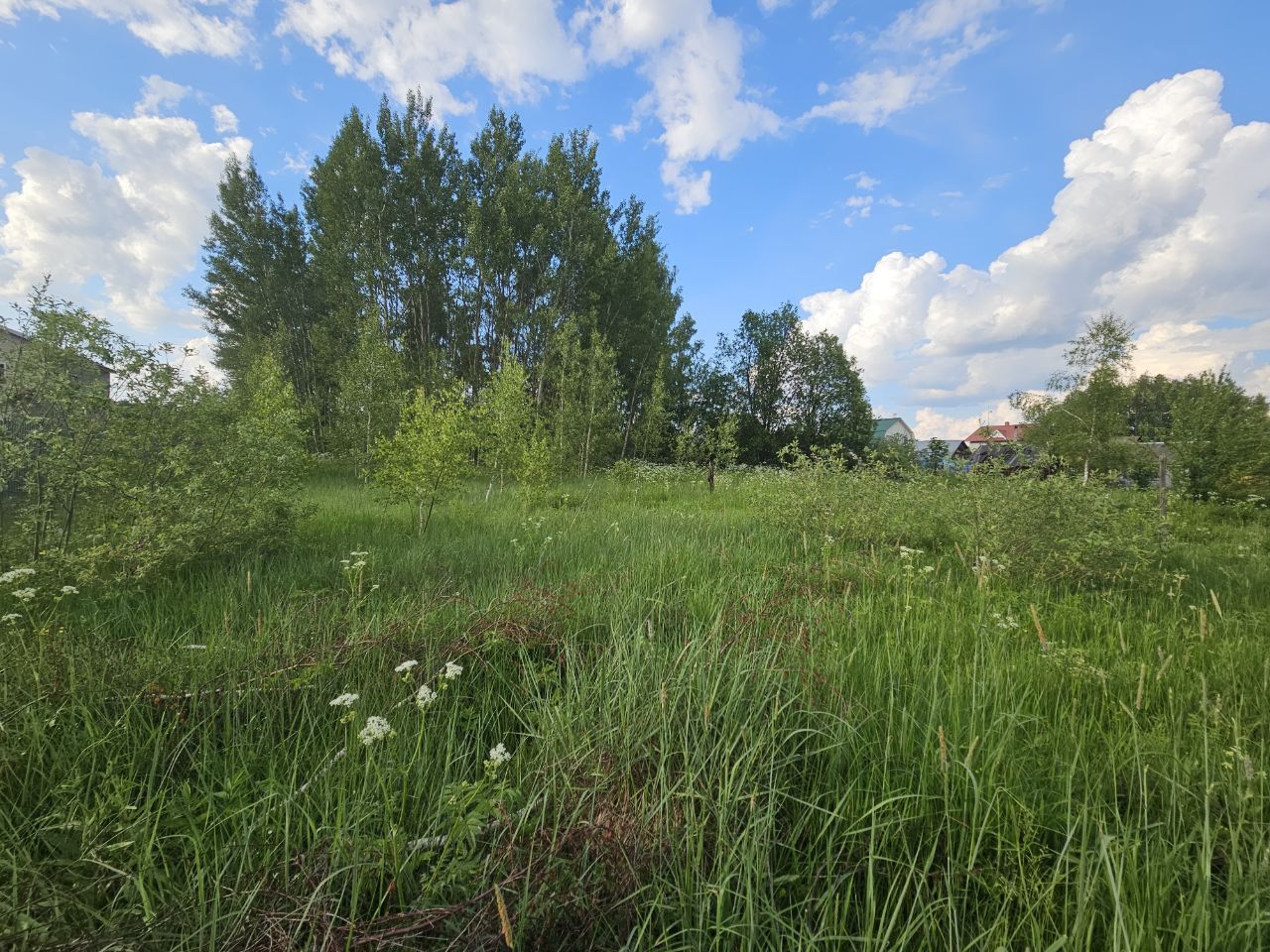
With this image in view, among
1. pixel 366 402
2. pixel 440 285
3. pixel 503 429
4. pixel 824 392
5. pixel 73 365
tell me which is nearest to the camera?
pixel 73 365

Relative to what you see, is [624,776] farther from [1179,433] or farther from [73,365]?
[1179,433]

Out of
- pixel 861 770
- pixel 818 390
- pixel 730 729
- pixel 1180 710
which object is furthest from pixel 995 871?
pixel 818 390

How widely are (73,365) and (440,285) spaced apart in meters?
23.5

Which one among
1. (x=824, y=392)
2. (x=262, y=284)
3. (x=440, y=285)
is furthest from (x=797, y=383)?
(x=262, y=284)

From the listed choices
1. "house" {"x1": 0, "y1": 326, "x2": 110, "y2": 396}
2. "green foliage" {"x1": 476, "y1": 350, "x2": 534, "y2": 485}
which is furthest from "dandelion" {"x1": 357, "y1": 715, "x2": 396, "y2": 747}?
"green foliage" {"x1": 476, "y1": 350, "x2": 534, "y2": 485}

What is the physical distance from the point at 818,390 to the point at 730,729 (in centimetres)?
4321

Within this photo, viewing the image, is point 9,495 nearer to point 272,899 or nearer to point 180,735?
point 180,735

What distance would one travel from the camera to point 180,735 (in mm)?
2002

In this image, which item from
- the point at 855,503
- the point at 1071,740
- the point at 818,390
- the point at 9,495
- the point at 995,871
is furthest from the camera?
the point at 818,390

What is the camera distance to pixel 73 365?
12.7 feet

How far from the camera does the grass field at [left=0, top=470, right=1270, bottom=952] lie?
4.11 ft

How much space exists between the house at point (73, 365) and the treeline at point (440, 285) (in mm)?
13019

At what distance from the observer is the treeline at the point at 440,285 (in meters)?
20.9

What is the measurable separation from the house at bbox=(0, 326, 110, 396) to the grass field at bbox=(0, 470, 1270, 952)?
5.82ft
